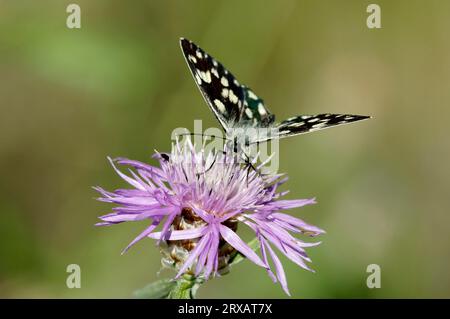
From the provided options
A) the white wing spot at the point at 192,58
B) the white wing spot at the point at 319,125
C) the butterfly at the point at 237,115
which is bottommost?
the white wing spot at the point at 319,125

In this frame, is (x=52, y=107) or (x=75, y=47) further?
(x=52, y=107)

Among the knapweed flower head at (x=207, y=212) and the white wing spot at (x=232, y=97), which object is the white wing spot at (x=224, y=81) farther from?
the knapweed flower head at (x=207, y=212)

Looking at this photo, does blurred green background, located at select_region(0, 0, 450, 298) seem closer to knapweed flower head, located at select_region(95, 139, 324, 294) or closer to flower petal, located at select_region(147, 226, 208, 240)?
knapweed flower head, located at select_region(95, 139, 324, 294)

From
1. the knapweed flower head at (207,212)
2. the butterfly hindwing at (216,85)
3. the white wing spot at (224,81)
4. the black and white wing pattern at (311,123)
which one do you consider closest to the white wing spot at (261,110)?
the butterfly hindwing at (216,85)

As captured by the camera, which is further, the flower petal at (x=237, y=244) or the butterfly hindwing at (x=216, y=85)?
the butterfly hindwing at (x=216, y=85)

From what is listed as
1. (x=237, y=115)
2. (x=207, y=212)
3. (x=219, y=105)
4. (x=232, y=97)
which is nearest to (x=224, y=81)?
(x=232, y=97)
